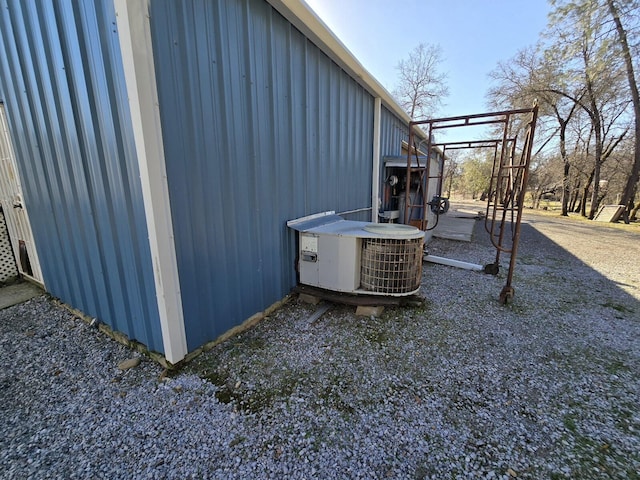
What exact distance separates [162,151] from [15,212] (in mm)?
3047

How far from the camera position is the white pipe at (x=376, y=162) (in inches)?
185

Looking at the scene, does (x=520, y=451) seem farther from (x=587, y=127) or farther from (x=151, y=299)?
(x=587, y=127)

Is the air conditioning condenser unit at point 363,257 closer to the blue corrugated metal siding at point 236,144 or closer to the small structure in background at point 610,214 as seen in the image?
the blue corrugated metal siding at point 236,144

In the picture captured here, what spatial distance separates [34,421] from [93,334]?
37.0 inches

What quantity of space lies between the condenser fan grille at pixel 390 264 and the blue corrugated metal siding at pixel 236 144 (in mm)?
905

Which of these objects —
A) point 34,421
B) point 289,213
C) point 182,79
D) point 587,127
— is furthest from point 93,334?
point 587,127

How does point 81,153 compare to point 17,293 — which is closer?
point 81,153

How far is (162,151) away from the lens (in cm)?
167

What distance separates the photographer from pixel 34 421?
1.53 meters

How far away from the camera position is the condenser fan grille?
8.55 feet

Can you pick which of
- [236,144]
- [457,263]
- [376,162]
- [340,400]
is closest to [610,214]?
[457,263]

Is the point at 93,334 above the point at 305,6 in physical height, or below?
below

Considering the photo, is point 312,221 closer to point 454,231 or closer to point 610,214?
point 454,231

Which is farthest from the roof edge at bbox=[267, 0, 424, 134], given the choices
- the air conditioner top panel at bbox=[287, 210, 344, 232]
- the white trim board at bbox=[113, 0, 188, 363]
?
the air conditioner top panel at bbox=[287, 210, 344, 232]
